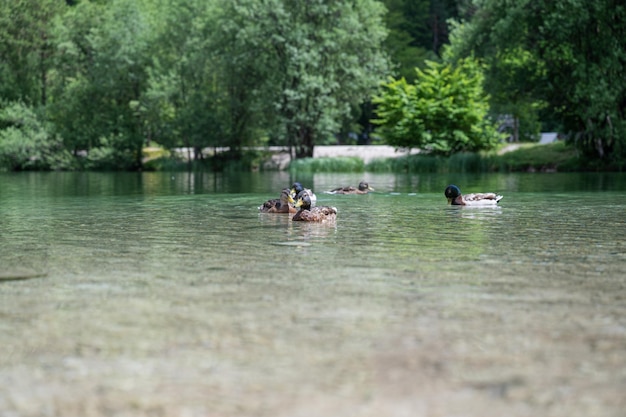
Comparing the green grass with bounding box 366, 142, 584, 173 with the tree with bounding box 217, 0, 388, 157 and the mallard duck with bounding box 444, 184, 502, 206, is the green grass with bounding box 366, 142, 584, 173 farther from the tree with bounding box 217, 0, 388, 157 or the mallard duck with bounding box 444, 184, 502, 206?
the mallard duck with bounding box 444, 184, 502, 206

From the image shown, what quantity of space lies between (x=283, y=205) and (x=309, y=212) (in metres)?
2.15

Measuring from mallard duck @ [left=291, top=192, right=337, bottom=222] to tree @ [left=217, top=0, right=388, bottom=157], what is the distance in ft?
153

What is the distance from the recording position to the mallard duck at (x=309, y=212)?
60.1ft

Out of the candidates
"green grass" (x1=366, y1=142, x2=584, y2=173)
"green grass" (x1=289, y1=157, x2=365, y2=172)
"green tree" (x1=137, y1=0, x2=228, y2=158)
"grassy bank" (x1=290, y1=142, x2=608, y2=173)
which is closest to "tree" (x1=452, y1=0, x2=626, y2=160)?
"grassy bank" (x1=290, y1=142, x2=608, y2=173)

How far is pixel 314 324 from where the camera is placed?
7531 millimetres

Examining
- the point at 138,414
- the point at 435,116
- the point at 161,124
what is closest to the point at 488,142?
the point at 435,116

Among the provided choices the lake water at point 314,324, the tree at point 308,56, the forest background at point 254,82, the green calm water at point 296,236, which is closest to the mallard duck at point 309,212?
the green calm water at point 296,236

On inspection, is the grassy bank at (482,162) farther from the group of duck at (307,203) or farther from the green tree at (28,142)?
the group of duck at (307,203)

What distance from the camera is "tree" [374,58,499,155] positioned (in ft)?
208

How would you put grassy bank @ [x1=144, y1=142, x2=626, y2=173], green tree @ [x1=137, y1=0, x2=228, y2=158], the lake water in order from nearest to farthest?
1. the lake water
2. grassy bank @ [x1=144, y1=142, x2=626, y2=173]
3. green tree @ [x1=137, y1=0, x2=228, y2=158]

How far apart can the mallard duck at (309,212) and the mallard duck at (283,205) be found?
92 centimetres

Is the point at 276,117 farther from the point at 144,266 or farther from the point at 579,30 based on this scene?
the point at 144,266

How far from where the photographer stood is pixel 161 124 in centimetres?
7481

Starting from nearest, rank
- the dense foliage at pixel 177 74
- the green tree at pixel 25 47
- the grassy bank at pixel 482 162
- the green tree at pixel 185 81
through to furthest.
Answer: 1. the grassy bank at pixel 482 162
2. the dense foliage at pixel 177 74
3. the green tree at pixel 185 81
4. the green tree at pixel 25 47
